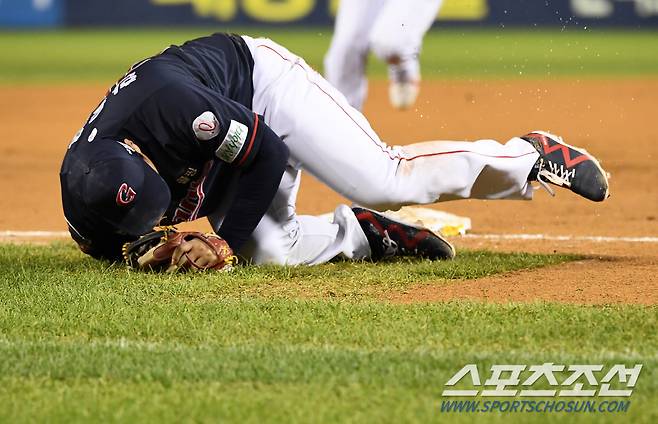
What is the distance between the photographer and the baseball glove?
4355 mm

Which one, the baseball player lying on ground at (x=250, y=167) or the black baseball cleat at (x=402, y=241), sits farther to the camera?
the black baseball cleat at (x=402, y=241)

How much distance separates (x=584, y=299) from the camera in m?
3.95

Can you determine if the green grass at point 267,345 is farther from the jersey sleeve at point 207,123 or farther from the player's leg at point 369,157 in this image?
the jersey sleeve at point 207,123

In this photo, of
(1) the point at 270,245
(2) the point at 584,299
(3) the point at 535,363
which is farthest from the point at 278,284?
(3) the point at 535,363

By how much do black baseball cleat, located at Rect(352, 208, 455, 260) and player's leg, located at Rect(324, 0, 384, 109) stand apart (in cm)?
215

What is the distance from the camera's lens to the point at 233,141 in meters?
4.08

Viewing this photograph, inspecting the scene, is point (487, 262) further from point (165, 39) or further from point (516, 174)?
point (165, 39)

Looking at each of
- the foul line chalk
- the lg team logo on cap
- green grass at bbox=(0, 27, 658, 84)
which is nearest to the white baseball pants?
the lg team logo on cap

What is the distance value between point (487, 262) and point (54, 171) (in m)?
4.22

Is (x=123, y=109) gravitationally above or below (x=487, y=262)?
above

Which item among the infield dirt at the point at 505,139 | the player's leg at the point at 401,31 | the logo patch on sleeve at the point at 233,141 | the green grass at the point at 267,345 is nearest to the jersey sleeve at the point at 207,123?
the logo patch on sleeve at the point at 233,141

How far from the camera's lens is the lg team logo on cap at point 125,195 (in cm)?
387

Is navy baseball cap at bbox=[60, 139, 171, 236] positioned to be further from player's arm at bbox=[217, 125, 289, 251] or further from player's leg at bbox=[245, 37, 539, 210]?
player's leg at bbox=[245, 37, 539, 210]

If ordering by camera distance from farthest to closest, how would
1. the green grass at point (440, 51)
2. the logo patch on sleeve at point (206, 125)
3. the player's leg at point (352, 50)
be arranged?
1. the green grass at point (440, 51)
2. the player's leg at point (352, 50)
3. the logo patch on sleeve at point (206, 125)
